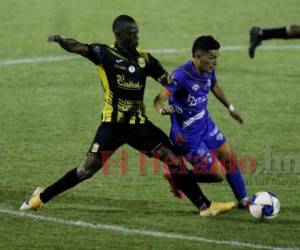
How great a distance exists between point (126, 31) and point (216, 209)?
7.61 ft

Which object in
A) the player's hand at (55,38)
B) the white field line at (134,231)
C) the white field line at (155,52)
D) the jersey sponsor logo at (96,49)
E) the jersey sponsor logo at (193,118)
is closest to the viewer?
the white field line at (134,231)

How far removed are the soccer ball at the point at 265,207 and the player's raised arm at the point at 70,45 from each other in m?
2.58

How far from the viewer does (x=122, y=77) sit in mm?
10734

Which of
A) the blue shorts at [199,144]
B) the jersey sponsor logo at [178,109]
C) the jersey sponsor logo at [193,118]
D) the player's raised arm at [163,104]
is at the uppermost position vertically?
the player's raised arm at [163,104]

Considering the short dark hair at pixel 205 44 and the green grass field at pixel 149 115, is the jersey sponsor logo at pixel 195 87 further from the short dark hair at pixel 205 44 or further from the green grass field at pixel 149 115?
the green grass field at pixel 149 115

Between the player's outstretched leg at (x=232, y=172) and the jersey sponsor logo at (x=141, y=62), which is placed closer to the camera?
the jersey sponsor logo at (x=141, y=62)

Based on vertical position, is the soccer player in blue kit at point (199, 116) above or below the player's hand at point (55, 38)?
below

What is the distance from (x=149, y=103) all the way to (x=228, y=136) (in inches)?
98.0

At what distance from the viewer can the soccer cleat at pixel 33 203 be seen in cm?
1100

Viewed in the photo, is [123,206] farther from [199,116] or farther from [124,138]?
A: [199,116]

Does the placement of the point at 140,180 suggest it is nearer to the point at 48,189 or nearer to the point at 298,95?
the point at 48,189

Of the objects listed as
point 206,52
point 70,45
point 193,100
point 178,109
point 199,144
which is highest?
point 70,45

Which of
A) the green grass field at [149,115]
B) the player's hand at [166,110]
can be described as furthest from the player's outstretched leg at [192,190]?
the player's hand at [166,110]

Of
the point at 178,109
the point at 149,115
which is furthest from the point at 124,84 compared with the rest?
the point at 149,115
